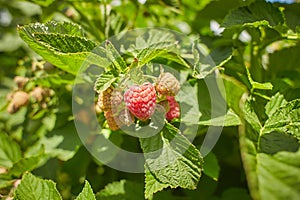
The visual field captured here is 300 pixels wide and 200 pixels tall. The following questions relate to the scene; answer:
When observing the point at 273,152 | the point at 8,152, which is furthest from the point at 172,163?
the point at 8,152

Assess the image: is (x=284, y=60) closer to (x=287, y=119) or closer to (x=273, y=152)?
(x=273, y=152)

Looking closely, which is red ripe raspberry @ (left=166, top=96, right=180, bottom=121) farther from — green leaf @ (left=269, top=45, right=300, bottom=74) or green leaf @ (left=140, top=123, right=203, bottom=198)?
green leaf @ (left=269, top=45, right=300, bottom=74)

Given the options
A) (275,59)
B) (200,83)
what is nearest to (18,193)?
(200,83)

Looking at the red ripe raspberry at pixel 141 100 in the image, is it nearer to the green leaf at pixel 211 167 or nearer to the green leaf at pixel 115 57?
the green leaf at pixel 115 57

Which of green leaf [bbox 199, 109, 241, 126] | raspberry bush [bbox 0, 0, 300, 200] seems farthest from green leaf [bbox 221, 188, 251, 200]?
green leaf [bbox 199, 109, 241, 126]

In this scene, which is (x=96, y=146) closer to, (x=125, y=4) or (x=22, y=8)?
(x=125, y=4)

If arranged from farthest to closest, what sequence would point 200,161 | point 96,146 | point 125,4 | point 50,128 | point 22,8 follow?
point 22,8
point 125,4
point 50,128
point 96,146
point 200,161
